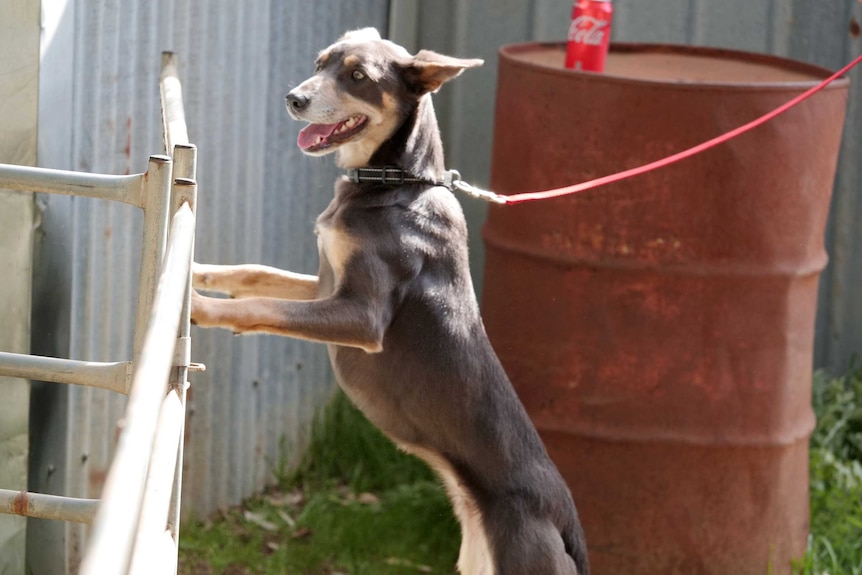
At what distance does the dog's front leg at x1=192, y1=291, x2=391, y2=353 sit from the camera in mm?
2764

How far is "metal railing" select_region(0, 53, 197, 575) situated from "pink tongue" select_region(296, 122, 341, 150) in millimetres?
381

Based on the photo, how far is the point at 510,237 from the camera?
425 centimetres

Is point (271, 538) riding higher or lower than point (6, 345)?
lower

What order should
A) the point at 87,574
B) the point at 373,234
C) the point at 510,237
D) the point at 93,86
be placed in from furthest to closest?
the point at 510,237
the point at 93,86
the point at 373,234
the point at 87,574

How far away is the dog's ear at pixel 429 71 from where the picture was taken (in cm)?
307

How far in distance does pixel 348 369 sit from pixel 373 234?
431mm

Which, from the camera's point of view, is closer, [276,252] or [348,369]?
[348,369]

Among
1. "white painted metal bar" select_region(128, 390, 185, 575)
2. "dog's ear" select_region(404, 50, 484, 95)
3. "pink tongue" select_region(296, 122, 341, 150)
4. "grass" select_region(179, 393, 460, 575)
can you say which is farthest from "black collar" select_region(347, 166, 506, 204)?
"grass" select_region(179, 393, 460, 575)

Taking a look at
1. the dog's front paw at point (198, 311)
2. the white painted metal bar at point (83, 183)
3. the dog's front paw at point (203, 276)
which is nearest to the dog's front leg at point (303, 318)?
the dog's front paw at point (198, 311)

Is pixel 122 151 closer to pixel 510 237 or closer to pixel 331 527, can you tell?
pixel 510 237

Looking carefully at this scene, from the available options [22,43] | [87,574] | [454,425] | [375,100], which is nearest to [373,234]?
[375,100]

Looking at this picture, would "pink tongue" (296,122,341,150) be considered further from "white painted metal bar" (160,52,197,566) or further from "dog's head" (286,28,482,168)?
"white painted metal bar" (160,52,197,566)

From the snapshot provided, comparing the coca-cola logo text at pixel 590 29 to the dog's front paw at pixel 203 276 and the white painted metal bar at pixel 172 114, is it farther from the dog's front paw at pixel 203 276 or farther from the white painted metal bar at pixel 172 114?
the dog's front paw at pixel 203 276

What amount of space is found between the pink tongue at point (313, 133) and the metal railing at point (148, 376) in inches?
15.0
